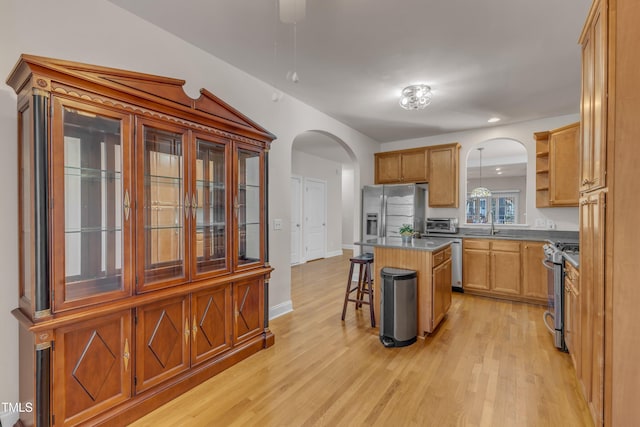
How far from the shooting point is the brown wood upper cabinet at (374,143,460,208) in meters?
5.03

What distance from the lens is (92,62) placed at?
197 centimetres

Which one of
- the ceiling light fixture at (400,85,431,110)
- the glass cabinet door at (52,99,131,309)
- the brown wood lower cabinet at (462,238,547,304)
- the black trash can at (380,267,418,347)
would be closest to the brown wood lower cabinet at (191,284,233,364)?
the glass cabinet door at (52,99,131,309)

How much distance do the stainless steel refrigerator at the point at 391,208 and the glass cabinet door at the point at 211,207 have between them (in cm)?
345

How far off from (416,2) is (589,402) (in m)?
2.83

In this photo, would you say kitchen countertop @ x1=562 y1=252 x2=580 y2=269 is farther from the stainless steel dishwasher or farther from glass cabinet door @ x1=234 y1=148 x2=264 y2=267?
glass cabinet door @ x1=234 y1=148 x2=264 y2=267

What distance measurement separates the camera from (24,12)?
1.71 m

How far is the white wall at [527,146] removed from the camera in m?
4.34

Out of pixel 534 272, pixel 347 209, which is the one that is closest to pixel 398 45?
pixel 534 272

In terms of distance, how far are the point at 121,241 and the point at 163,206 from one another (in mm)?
365

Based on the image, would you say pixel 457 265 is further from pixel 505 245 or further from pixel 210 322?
pixel 210 322

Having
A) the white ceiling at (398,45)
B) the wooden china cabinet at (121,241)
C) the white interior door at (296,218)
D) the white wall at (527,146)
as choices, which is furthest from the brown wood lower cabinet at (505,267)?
the white interior door at (296,218)

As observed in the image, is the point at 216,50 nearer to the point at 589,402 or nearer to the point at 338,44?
the point at 338,44

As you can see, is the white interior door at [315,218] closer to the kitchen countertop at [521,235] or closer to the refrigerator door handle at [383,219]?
the refrigerator door handle at [383,219]

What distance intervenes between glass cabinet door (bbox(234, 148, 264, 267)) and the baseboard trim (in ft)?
3.25
